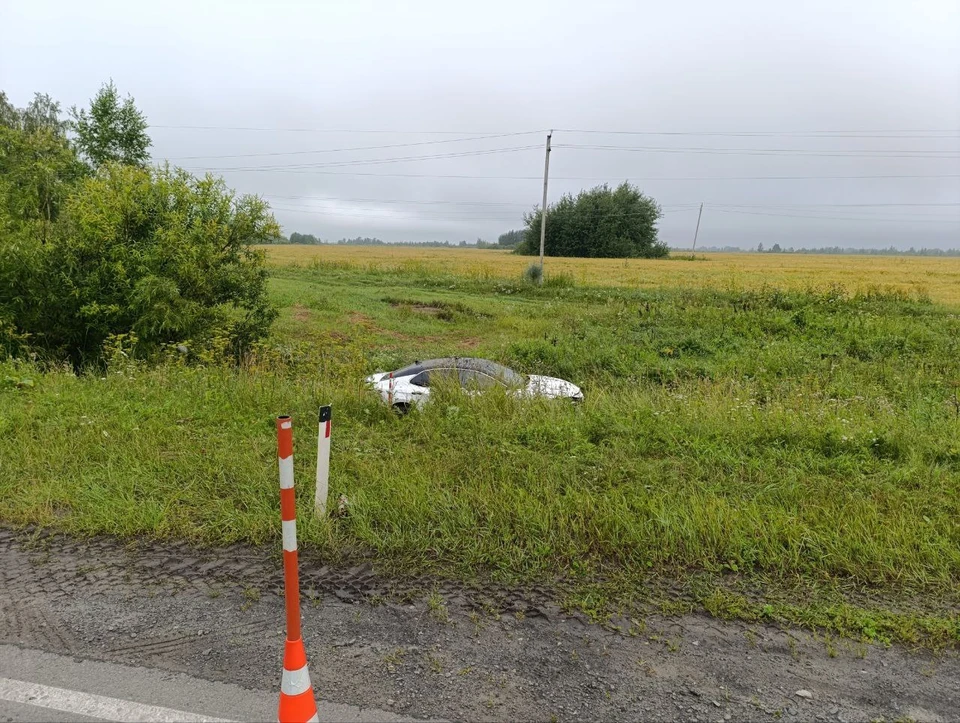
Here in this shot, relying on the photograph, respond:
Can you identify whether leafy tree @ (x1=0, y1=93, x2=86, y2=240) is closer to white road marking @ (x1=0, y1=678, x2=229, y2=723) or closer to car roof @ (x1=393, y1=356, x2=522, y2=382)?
car roof @ (x1=393, y1=356, x2=522, y2=382)

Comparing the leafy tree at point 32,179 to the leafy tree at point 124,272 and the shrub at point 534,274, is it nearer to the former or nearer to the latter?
the leafy tree at point 124,272

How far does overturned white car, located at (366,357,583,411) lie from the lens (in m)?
6.86

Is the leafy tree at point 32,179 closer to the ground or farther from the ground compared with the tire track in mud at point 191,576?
farther from the ground

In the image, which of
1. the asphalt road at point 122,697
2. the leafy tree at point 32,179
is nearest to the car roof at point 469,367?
the asphalt road at point 122,697

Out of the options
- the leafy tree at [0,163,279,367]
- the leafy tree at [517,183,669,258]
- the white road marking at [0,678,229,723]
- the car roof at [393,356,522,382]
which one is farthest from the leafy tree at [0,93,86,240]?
the leafy tree at [517,183,669,258]

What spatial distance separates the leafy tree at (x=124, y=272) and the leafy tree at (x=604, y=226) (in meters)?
61.6

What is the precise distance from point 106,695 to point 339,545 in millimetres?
1397

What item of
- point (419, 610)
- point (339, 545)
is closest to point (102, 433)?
point (339, 545)

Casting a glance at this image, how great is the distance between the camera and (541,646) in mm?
2695

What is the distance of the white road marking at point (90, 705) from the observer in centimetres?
222

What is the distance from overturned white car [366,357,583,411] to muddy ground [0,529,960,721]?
11.6 ft

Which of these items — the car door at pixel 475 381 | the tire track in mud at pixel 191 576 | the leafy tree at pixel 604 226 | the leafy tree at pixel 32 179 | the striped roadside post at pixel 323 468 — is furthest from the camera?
the leafy tree at pixel 604 226

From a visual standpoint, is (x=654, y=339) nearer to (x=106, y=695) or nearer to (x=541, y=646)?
(x=541, y=646)

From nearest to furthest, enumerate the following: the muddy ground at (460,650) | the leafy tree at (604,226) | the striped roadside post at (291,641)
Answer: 1. the striped roadside post at (291,641)
2. the muddy ground at (460,650)
3. the leafy tree at (604,226)
